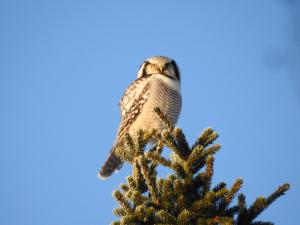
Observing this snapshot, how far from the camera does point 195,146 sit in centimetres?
264

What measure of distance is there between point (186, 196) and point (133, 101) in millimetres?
3807

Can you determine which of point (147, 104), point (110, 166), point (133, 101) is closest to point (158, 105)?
point (147, 104)

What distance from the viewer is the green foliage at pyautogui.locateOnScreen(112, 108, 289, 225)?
2.35 metres

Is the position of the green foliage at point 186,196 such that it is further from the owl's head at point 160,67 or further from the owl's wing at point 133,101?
the owl's head at point 160,67

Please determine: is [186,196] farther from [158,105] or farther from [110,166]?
[158,105]

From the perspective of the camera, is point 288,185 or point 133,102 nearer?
point 288,185

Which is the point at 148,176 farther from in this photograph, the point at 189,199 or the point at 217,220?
the point at 217,220

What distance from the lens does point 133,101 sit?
6199 millimetres

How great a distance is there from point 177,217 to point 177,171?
29 centimetres

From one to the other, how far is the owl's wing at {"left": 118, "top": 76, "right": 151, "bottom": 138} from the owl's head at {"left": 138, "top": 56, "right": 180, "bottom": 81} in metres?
0.50

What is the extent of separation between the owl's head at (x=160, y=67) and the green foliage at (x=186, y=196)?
4.17 meters

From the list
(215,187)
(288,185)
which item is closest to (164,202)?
(215,187)

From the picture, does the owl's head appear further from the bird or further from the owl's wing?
the owl's wing

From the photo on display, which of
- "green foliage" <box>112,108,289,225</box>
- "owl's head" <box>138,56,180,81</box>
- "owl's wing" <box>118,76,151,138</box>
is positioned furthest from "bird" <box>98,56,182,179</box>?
"green foliage" <box>112,108,289,225</box>
